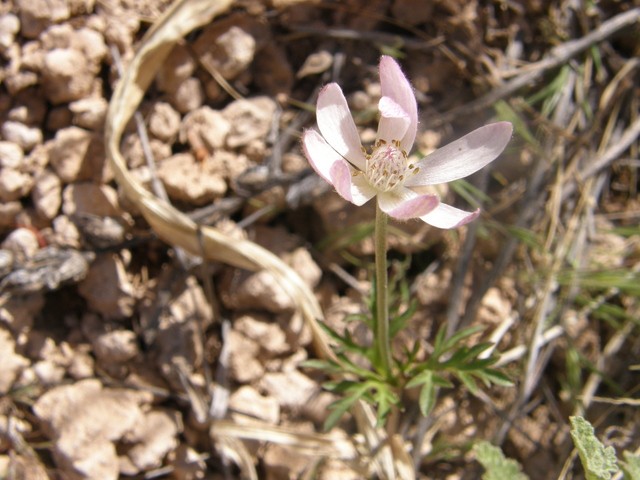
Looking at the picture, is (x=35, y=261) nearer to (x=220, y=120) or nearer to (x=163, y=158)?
(x=163, y=158)

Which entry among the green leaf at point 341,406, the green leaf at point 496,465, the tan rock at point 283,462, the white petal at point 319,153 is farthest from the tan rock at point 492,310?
the white petal at point 319,153

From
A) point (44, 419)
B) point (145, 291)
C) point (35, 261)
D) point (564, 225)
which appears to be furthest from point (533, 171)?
point (44, 419)

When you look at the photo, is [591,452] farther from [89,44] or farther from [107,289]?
[89,44]

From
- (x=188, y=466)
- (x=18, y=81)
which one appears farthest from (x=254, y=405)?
(x=18, y=81)

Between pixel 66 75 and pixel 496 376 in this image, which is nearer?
pixel 496 376

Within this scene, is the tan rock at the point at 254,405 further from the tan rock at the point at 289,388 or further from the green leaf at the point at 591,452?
the green leaf at the point at 591,452

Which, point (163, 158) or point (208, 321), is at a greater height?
point (163, 158)
